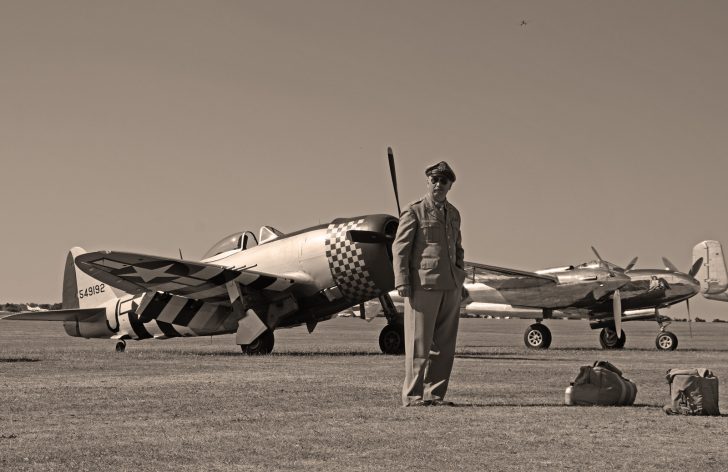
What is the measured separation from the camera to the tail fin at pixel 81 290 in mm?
21219

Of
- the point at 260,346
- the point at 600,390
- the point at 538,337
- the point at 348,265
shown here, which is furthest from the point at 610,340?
the point at 600,390

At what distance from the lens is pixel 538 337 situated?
2392 cm

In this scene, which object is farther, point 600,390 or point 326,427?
point 600,390

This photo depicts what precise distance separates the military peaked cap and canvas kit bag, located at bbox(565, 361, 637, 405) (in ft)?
6.64

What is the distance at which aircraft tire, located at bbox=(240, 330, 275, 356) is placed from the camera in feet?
56.7

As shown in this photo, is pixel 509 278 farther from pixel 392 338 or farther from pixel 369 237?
pixel 369 237

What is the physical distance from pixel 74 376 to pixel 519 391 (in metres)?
5.17

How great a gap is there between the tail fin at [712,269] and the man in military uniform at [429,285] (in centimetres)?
4510

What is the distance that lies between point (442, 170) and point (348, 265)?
9.05 meters

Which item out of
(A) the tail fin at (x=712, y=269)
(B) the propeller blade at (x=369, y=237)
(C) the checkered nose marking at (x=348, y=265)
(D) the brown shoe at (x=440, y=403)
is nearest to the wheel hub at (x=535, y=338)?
(C) the checkered nose marking at (x=348, y=265)

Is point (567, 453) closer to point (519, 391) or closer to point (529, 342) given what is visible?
point (519, 391)

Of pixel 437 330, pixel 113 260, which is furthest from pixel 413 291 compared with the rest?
pixel 113 260

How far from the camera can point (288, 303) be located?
58.7 ft

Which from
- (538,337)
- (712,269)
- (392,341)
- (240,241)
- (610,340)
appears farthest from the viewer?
(712,269)
